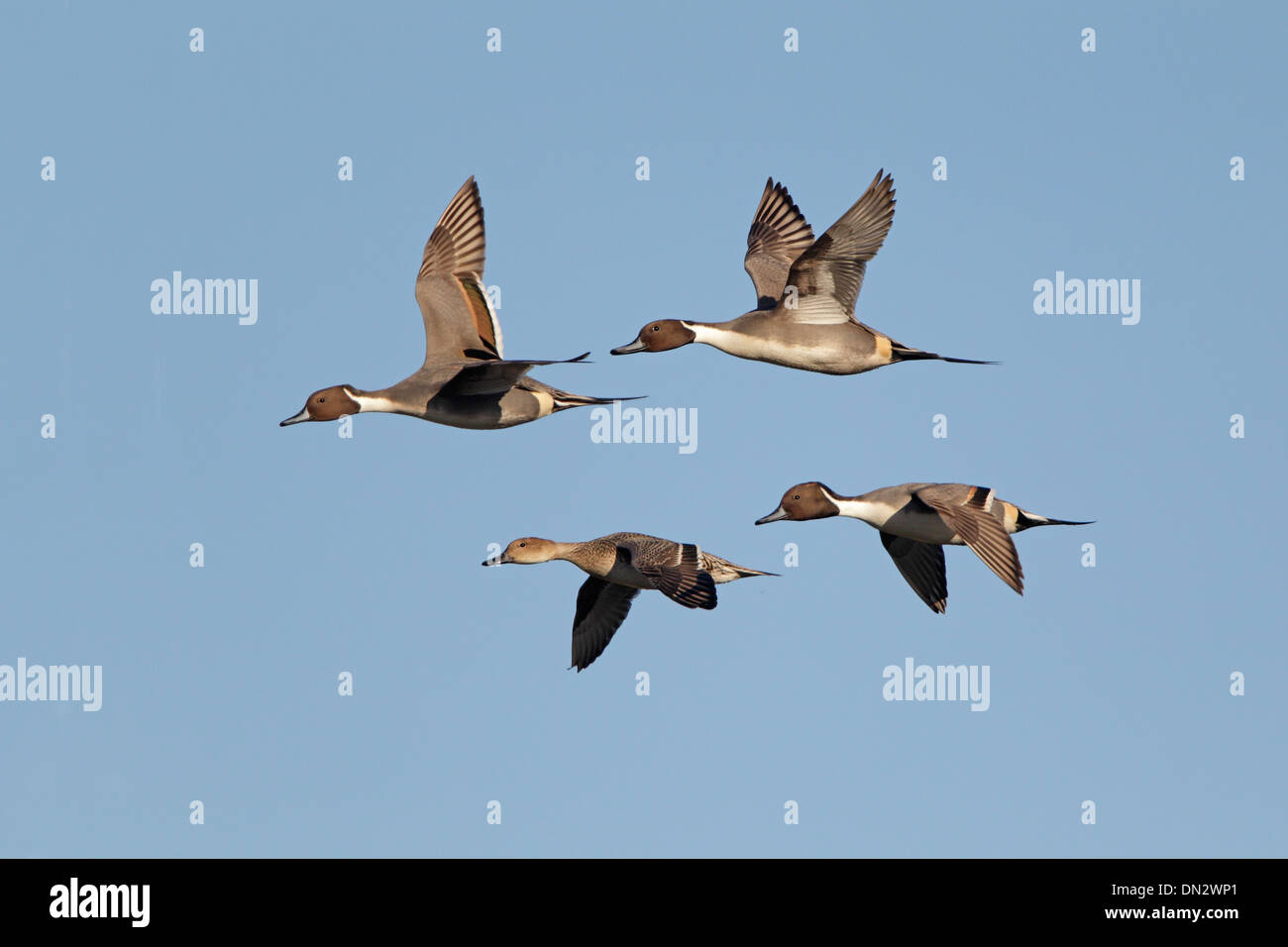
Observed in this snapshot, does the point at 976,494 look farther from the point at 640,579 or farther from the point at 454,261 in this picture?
the point at 454,261

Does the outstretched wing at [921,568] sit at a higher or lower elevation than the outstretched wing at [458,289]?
lower

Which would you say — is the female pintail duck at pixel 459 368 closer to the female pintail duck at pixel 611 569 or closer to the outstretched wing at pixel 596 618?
the female pintail duck at pixel 611 569

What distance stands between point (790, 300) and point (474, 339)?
3.39 meters

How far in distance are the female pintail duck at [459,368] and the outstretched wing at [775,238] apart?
241cm

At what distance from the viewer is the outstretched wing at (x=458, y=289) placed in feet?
58.1

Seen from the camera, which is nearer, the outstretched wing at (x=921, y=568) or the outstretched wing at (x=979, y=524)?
the outstretched wing at (x=979, y=524)

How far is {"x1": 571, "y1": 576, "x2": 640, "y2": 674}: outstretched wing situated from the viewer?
1758cm

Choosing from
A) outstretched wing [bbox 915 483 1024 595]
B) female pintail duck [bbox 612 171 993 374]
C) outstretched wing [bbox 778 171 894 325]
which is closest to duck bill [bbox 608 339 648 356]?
female pintail duck [bbox 612 171 993 374]

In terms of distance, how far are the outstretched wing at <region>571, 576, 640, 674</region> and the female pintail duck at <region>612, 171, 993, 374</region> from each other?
2422 millimetres

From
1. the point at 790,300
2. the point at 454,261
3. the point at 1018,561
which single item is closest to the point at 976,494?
the point at 1018,561

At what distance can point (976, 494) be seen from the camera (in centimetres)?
1606

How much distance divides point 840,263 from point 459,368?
366cm

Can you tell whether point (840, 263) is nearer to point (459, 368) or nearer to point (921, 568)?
point (921, 568)

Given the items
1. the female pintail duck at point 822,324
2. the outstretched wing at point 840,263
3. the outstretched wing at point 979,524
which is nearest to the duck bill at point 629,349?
the female pintail duck at point 822,324
